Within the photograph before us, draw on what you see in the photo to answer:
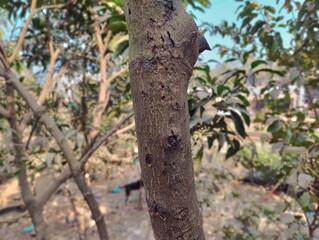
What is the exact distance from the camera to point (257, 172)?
3.21 metres

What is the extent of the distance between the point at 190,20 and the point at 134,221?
7.79 ft

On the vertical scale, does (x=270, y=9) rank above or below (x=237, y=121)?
above

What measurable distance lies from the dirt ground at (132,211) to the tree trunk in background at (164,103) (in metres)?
1.52

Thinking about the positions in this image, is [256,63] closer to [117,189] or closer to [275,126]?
[275,126]

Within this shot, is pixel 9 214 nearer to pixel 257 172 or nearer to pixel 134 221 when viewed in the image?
pixel 134 221

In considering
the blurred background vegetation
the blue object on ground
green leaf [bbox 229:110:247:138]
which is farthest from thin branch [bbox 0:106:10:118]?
the blue object on ground

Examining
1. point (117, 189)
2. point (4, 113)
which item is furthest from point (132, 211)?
point (4, 113)

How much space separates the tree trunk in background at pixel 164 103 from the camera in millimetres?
Answer: 267

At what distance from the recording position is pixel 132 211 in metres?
2.62

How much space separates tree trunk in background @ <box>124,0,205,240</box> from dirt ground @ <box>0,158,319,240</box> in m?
1.52

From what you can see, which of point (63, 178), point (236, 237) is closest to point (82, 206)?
point (236, 237)

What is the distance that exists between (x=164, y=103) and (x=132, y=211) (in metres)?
2.53

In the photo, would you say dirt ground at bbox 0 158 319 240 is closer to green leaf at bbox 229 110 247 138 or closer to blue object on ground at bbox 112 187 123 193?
blue object on ground at bbox 112 187 123 193

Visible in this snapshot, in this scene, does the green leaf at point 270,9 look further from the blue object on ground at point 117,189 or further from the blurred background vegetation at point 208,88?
the blue object on ground at point 117,189
